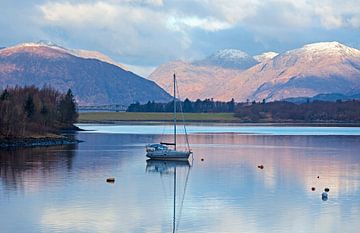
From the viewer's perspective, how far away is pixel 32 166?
174 feet

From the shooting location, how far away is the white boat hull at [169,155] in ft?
203

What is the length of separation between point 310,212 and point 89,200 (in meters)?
10.5

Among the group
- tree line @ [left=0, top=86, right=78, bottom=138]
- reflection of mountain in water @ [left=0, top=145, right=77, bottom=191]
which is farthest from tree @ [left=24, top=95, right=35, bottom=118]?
reflection of mountain in water @ [left=0, top=145, right=77, bottom=191]

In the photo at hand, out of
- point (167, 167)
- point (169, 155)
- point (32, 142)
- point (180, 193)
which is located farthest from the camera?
point (32, 142)

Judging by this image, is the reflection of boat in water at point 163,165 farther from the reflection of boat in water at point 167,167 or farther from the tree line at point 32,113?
the tree line at point 32,113

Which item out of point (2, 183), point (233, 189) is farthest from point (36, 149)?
point (233, 189)

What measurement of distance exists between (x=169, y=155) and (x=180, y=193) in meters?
22.5

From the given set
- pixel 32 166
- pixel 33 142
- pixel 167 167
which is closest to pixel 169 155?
pixel 167 167

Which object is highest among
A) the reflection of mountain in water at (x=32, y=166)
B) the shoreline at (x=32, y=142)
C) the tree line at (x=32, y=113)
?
the tree line at (x=32, y=113)

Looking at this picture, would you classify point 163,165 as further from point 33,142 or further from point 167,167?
point 33,142

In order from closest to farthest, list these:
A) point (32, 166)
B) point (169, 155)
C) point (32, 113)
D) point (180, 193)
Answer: point (180, 193) < point (32, 166) < point (169, 155) < point (32, 113)

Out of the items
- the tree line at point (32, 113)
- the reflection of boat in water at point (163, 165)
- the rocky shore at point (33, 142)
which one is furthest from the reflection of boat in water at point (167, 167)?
the tree line at point (32, 113)

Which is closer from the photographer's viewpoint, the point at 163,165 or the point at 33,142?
the point at 163,165

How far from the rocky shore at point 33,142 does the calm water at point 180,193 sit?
23.4ft
